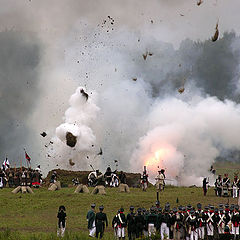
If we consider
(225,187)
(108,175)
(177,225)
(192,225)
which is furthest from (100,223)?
(108,175)

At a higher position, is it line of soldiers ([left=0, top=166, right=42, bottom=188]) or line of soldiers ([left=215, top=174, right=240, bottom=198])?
line of soldiers ([left=0, top=166, right=42, bottom=188])

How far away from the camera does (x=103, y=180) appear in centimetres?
5003

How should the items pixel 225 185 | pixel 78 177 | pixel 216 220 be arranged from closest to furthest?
pixel 216 220
pixel 225 185
pixel 78 177

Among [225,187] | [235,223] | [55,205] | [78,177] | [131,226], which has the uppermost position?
[78,177]

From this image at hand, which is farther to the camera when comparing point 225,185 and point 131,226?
point 225,185

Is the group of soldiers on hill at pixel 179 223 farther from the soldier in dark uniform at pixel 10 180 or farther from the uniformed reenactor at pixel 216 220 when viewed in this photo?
the soldier in dark uniform at pixel 10 180

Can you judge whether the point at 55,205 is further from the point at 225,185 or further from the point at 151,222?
the point at 151,222

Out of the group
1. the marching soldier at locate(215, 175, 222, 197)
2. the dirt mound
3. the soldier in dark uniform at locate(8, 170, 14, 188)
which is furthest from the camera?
the dirt mound

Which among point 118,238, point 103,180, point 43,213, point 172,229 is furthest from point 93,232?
point 103,180

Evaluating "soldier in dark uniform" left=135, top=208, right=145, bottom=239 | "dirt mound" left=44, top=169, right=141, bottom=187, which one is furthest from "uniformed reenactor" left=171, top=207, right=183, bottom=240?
"dirt mound" left=44, top=169, right=141, bottom=187

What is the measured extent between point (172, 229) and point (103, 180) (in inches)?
1034

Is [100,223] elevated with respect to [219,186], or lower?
lower

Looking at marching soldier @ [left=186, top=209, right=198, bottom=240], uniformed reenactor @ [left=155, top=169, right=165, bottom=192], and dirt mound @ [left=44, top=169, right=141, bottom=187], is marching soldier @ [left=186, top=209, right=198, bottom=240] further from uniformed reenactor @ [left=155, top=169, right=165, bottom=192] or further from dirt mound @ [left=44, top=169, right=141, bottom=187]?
dirt mound @ [left=44, top=169, right=141, bottom=187]

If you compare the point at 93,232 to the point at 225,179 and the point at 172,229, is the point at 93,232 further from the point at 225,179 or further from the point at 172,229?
the point at 225,179
